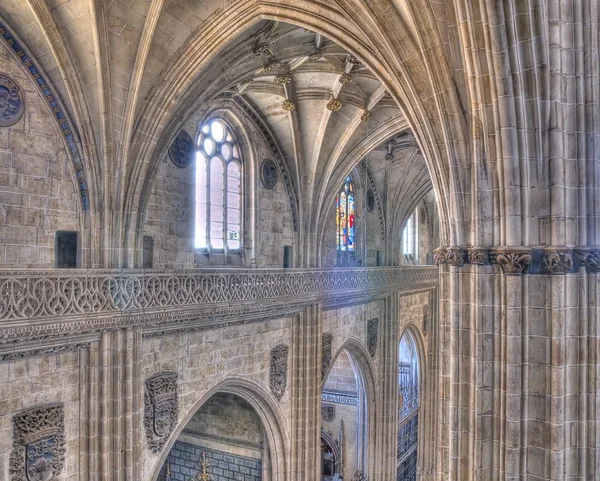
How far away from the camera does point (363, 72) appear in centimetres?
1106

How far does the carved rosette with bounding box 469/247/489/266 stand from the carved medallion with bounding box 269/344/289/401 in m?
7.89

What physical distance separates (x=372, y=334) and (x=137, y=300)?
10.5m

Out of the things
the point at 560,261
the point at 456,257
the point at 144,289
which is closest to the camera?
the point at 560,261

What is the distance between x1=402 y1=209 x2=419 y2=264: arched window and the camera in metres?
22.5

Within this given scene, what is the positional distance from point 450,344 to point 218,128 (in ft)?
26.7

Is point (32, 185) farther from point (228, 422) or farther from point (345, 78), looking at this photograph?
point (228, 422)

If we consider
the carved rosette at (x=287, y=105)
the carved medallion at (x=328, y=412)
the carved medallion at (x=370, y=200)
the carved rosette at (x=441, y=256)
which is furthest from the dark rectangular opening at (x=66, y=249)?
the carved medallion at (x=328, y=412)

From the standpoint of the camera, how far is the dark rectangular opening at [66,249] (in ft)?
27.4

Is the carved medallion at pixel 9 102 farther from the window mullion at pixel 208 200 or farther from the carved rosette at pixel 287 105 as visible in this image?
the carved rosette at pixel 287 105

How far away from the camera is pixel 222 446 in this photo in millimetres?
13531

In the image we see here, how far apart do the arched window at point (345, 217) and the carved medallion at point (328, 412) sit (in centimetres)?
641

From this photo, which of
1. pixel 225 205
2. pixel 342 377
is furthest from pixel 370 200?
pixel 225 205

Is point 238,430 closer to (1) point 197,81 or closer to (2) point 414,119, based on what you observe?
(1) point 197,81

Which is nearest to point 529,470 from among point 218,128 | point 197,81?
point 197,81
